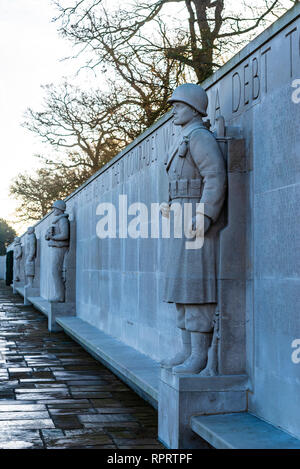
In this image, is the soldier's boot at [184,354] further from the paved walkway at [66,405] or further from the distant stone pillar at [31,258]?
the distant stone pillar at [31,258]

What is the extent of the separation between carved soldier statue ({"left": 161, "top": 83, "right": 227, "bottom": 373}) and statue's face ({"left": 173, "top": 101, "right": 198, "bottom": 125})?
7 cm

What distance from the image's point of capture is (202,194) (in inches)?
Answer: 196

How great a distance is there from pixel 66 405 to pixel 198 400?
208 cm

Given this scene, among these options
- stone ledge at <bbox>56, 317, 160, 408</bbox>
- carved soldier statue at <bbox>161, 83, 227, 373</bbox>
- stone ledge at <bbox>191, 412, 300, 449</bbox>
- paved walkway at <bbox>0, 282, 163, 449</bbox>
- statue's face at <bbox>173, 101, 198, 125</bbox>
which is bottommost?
paved walkway at <bbox>0, 282, 163, 449</bbox>

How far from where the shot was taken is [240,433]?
426cm

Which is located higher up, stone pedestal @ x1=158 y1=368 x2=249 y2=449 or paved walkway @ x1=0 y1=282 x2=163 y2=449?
stone pedestal @ x1=158 y1=368 x2=249 y2=449

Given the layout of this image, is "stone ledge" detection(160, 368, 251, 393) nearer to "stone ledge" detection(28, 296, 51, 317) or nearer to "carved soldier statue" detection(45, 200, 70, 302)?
"carved soldier statue" detection(45, 200, 70, 302)

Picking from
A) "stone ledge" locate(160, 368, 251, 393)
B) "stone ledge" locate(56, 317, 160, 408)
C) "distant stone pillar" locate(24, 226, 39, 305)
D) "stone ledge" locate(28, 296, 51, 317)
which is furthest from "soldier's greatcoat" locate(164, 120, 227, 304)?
"distant stone pillar" locate(24, 226, 39, 305)

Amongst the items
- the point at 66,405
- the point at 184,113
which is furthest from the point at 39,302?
the point at 184,113

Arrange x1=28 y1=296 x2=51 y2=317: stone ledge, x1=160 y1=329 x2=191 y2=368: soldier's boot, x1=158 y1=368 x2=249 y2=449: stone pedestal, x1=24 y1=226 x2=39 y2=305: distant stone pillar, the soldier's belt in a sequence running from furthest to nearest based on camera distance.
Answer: x1=24 y1=226 x2=39 y2=305: distant stone pillar < x1=28 y1=296 x2=51 y2=317: stone ledge < x1=160 y1=329 x2=191 y2=368: soldier's boot < the soldier's belt < x1=158 y1=368 x2=249 y2=449: stone pedestal

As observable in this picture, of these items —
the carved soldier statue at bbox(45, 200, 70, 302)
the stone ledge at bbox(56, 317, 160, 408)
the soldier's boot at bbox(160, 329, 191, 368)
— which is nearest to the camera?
the soldier's boot at bbox(160, 329, 191, 368)

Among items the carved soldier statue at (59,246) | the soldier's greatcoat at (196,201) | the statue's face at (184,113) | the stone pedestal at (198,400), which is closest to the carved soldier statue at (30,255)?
the carved soldier statue at (59,246)

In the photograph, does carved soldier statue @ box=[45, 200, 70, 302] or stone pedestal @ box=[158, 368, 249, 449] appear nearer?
stone pedestal @ box=[158, 368, 249, 449]

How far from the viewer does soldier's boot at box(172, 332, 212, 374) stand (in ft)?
16.4
